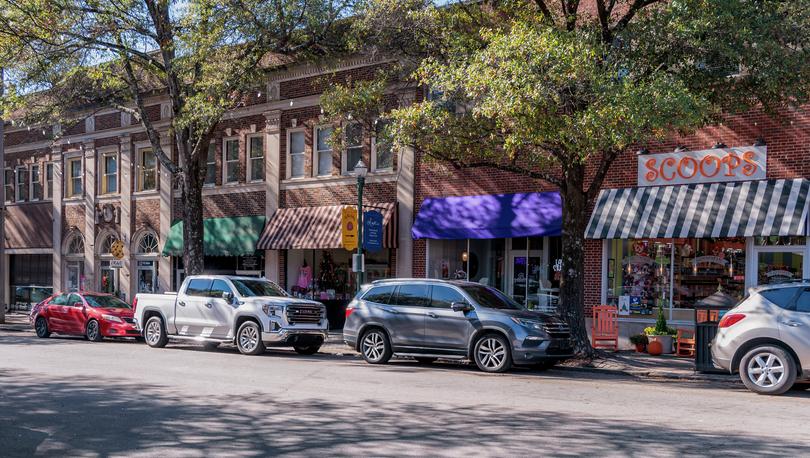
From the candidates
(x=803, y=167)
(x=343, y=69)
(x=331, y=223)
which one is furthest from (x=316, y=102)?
(x=803, y=167)

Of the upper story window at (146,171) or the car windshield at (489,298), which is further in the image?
the upper story window at (146,171)

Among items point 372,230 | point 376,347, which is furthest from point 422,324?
point 372,230

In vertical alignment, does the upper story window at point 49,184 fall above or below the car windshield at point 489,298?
above

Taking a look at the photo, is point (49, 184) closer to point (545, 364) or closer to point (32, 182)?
point (32, 182)

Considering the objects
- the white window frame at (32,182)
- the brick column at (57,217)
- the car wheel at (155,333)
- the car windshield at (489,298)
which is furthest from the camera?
the white window frame at (32,182)

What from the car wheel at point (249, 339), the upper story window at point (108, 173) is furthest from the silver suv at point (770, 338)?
the upper story window at point (108, 173)

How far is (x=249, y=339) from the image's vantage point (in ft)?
59.0

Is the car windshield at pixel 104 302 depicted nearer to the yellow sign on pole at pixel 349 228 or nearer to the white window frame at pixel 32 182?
the yellow sign on pole at pixel 349 228

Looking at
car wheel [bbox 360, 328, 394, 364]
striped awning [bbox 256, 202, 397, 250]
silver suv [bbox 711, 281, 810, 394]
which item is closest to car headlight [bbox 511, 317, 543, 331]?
car wheel [bbox 360, 328, 394, 364]

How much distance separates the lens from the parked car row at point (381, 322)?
14.7 metres

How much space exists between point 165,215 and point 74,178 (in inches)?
266

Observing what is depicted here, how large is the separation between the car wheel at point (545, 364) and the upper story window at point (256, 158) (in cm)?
1443

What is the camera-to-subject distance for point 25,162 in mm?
35688

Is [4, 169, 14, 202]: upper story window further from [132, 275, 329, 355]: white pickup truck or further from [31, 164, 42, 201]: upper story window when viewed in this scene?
[132, 275, 329, 355]: white pickup truck
